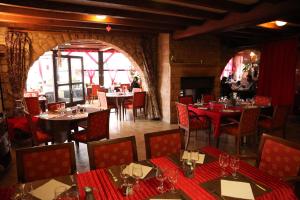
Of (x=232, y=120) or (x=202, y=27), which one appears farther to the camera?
(x=202, y=27)

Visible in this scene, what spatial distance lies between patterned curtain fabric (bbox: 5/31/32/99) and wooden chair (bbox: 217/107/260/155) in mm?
4542

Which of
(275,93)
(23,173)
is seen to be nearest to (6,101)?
(23,173)

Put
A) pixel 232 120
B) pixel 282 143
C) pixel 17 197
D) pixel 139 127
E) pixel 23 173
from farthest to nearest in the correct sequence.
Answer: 1. pixel 139 127
2. pixel 232 120
3. pixel 282 143
4. pixel 23 173
5. pixel 17 197

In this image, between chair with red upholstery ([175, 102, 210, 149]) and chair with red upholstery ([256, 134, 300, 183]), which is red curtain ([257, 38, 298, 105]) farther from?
chair with red upholstery ([256, 134, 300, 183])

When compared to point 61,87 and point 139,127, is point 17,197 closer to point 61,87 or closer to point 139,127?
point 139,127

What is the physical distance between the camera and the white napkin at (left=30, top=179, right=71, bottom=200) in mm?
1397

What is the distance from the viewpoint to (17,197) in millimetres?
1323

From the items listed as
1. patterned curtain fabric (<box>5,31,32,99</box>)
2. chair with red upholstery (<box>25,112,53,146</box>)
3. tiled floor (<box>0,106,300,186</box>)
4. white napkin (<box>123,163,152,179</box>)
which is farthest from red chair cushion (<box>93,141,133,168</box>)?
patterned curtain fabric (<box>5,31,32,99</box>)

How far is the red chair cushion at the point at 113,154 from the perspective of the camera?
1.96 metres

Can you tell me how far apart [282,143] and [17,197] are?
2.09 m

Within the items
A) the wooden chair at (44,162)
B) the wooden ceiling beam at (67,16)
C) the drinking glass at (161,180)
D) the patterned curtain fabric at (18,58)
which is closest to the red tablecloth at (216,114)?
the wooden ceiling beam at (67,16)

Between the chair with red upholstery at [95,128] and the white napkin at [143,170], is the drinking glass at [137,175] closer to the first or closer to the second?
the white napkin at [143,170]

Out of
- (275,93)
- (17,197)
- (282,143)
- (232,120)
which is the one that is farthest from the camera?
(275,93)

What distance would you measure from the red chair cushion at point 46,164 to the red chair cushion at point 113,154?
256 mm
